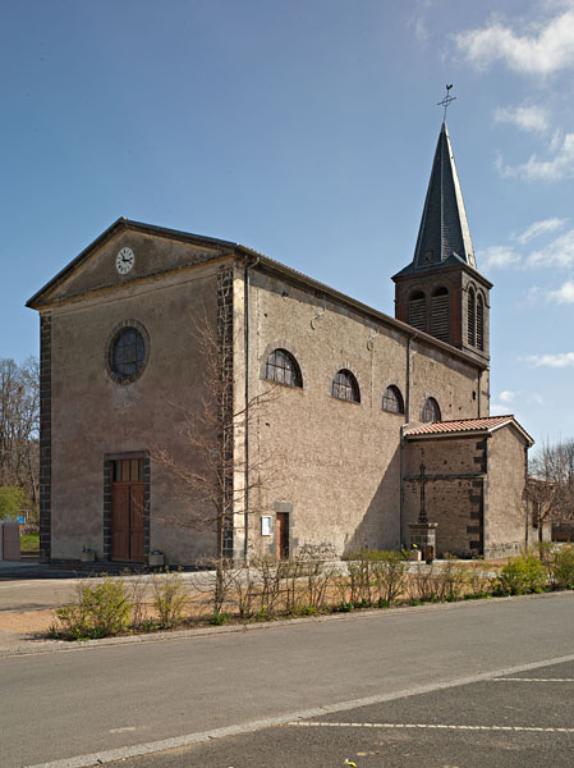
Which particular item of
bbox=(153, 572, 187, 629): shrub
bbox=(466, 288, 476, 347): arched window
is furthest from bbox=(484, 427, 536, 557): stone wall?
bbox=(153, 572, 187, 629): shrub

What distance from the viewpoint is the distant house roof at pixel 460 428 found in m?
26.4

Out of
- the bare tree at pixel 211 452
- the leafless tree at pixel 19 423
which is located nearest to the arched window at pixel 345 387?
the bare tree at pixel 211 452

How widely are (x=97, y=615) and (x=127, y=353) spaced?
13111 millimetres

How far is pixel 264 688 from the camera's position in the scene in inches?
278

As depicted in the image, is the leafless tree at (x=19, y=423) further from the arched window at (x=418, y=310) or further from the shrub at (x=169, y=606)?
the shrub at (x=169, y=606)

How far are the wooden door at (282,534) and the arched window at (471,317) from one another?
17.4 meters

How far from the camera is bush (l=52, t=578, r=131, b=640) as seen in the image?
998 centimetres

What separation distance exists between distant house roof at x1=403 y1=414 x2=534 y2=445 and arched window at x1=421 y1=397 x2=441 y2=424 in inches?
24.7

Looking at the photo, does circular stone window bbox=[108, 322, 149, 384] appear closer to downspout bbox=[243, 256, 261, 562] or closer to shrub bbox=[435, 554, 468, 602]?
downspout bbox=[243, 256, 261, 562]

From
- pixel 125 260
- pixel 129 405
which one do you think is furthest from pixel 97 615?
pixel 125 260

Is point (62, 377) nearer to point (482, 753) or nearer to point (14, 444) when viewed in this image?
point (482, 753)

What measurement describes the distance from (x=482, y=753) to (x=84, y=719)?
311 cm

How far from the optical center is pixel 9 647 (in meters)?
9.31

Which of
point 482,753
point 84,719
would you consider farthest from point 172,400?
point 482,753
